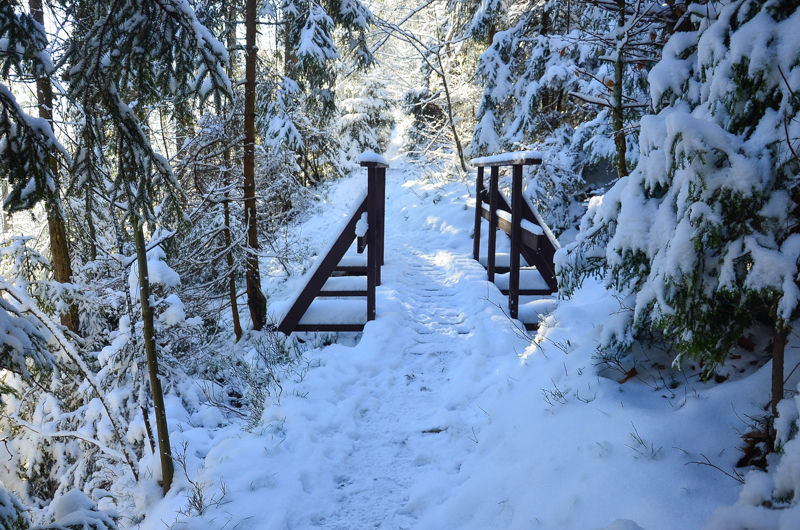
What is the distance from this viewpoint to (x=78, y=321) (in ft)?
22.6

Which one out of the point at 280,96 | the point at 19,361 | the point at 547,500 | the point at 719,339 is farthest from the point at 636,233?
the point at 280,96

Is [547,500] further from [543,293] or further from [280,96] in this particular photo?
[280,96]

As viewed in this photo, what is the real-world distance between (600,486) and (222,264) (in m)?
7.66

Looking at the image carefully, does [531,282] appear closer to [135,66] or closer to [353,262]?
[353,262]

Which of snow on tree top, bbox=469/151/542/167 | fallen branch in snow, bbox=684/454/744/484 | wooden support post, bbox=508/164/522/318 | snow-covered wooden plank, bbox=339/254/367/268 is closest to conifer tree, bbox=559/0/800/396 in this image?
fallen branch in snow, bbox=684/454/744/484

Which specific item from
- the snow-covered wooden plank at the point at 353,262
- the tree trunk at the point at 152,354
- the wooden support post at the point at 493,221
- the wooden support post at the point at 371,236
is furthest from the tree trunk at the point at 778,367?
the wooden support post at the point at 493,221

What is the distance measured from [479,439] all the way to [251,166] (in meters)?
5.43

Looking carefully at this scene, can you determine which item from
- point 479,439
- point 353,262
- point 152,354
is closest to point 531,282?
point 353,262

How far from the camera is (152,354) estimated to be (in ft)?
10.2

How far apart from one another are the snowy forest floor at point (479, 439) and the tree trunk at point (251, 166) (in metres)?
2.58

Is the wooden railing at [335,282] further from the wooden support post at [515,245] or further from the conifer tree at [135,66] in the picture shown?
the conifer tree at [135,66]

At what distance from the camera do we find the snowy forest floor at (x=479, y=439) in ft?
7.11

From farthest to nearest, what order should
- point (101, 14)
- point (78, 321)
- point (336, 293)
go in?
point (78, 321) < point (336, 293) < point (101, 14)

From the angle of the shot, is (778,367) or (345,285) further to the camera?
(345,285)
